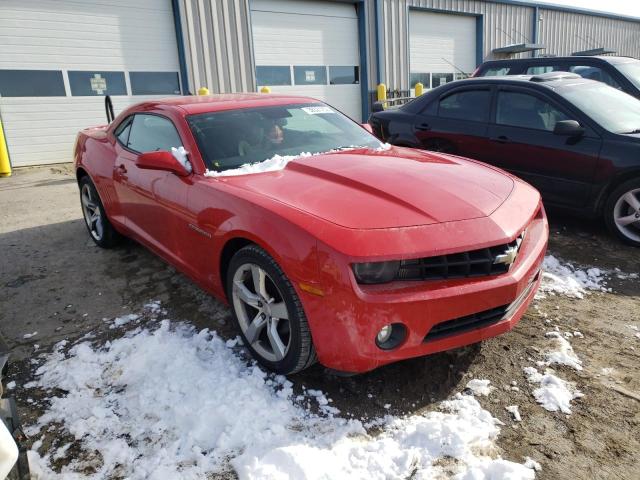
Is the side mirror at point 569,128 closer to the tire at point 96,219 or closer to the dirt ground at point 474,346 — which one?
the dirt ground at point 474,346

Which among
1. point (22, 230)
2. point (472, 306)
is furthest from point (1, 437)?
point (22, 230)

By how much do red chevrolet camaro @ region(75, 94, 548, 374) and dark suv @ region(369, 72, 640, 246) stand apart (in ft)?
5.86

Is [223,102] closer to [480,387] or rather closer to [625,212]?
[480,387]

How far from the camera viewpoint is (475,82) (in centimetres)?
563

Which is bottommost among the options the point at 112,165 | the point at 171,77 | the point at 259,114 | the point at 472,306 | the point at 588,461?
the point at 588,461

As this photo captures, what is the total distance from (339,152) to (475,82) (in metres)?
2.95

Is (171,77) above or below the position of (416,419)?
above

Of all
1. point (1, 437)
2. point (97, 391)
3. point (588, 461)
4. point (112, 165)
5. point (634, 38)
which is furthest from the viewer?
point (634, 38)

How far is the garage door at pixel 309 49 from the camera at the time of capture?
13.0m

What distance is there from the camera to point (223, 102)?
3662 millimetres

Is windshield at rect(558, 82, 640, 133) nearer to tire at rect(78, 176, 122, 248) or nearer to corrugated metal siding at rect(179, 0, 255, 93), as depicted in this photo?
tire at rect(78, 176, 122, 248)

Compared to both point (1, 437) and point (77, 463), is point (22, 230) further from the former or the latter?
point (1, 437)

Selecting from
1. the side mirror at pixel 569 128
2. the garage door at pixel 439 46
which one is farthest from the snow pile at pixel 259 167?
the garage door at pixel 439 46

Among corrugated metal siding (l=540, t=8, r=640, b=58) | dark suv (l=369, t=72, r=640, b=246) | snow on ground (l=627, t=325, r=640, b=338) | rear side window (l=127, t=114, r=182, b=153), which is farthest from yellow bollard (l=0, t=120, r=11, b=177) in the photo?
corrugated metal siding (l=540, t=8, r=640, b=58)
